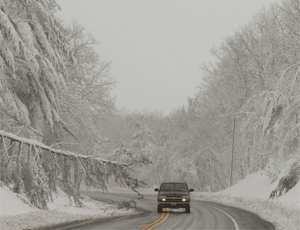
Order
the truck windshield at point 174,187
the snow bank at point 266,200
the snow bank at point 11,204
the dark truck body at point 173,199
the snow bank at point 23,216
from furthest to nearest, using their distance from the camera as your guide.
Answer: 1. the truck windshield at point 174,187
2. the dark truck body at point 173,199
3. the snow bank at point 266,200
4. the snow bank at point 11,204
5. the snow bank at point 23,216

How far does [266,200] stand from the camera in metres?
22.0

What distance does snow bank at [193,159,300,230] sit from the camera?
15555mm

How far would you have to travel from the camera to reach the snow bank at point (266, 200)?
15.6 m

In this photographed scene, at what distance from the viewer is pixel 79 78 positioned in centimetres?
2644

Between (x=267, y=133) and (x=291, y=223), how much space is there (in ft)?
29.1

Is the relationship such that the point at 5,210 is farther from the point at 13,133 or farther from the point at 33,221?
the point at 13,133

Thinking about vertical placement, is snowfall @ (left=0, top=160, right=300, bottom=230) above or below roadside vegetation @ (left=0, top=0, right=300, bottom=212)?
below

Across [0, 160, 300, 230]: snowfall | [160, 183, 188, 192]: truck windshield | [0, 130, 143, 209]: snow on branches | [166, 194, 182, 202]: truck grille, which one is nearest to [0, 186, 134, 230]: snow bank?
[0, 160, 300, 230]: snowfall

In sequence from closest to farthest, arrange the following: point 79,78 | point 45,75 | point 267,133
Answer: point 45,75, point 267,133, point 79,78

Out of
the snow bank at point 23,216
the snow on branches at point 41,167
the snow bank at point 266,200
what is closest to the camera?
the snow bank at point 23,216

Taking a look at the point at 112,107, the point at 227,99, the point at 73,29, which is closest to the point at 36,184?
the point at 112,107

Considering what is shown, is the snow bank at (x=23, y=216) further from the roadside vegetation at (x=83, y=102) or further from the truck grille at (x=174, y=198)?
the truck grille at (x=174, y=198)

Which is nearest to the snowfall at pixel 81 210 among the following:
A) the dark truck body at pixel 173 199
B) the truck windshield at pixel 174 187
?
the dark truck body at pixel 173 199

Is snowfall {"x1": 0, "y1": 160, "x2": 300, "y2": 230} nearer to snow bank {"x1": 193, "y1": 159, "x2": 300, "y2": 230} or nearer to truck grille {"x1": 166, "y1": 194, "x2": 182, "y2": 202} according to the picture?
snow bank {"x1": 193, "y1": 159, "x2": 300, "y2": 230}
